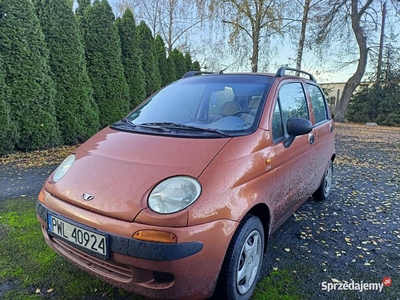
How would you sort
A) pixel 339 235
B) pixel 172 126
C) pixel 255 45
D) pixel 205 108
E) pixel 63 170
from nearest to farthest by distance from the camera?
pixel 63 170, pixel 172 126, pixel 205 108, pixel 339 235, pixel 255 45

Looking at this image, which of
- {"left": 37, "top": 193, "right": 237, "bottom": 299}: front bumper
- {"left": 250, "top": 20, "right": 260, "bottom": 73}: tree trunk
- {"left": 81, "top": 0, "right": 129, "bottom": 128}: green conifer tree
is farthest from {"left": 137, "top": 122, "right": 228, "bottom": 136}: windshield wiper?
{"left": 250, "top": 20, "right": 260, "bottom": 73}: tree trunk

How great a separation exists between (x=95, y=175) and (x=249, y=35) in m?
15.9

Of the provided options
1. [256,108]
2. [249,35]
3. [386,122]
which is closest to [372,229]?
[256,108]

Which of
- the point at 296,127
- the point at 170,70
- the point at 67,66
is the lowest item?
the point at 296,127

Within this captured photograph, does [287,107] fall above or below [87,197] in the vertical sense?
above

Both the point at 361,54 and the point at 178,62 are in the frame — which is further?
the point at 361,54

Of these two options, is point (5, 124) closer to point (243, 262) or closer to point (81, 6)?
point (81, 6)

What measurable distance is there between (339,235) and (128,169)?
2.42 meters

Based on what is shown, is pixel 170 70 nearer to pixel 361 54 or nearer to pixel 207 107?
pixel 207 107

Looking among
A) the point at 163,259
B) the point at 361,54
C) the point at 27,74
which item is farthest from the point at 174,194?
the point at 361,54

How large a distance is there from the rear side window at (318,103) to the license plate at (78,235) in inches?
110

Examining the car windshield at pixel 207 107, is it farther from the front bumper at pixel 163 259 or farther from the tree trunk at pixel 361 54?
the tree trunk at pixel 361 54

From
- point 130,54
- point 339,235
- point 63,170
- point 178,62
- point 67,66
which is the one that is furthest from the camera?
point 178,62

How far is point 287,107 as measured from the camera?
111 inches
